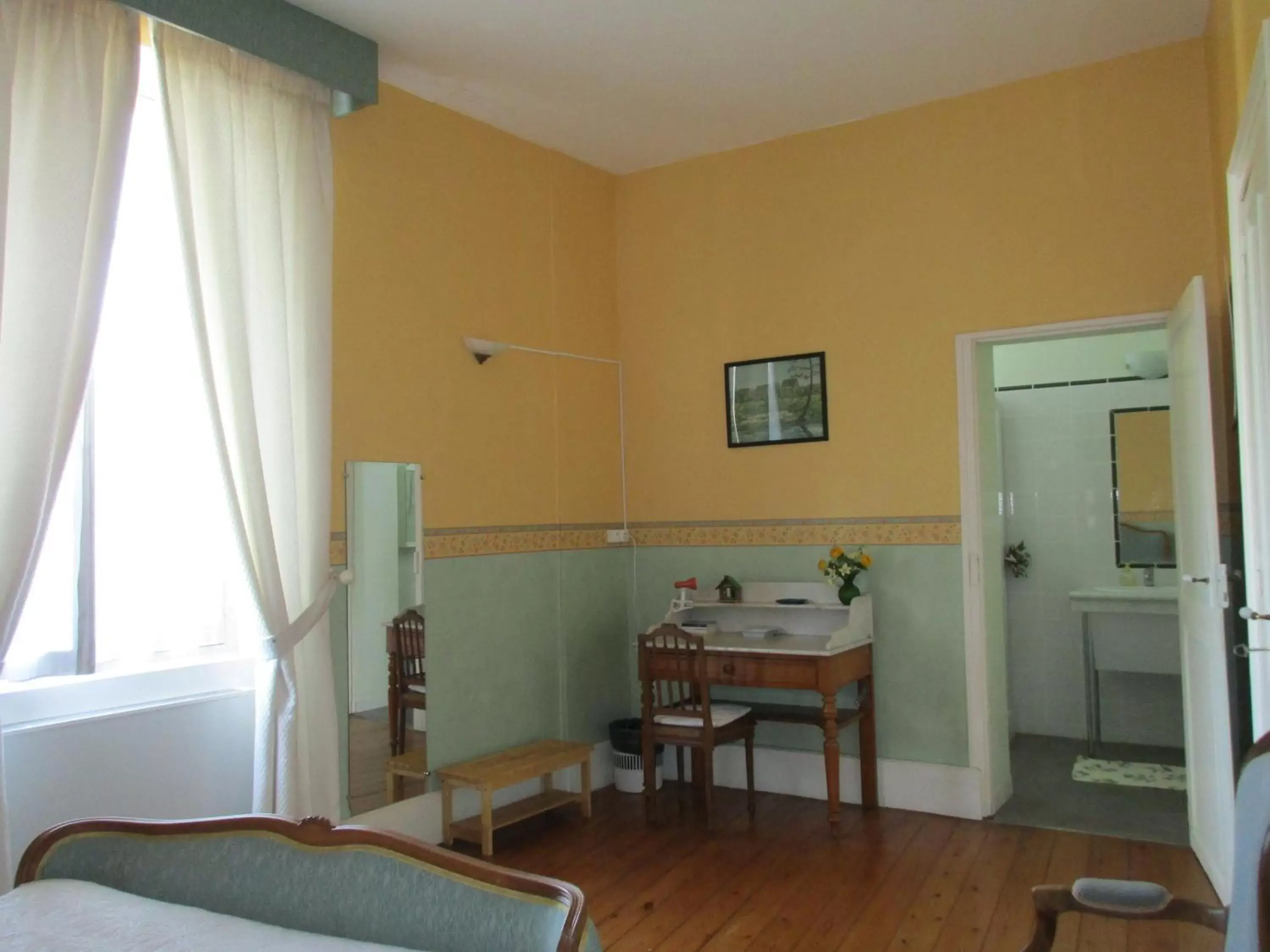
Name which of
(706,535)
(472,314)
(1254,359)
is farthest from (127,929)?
(706,535)

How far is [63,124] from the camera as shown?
2982 millimetres

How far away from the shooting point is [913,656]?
4.55 metres

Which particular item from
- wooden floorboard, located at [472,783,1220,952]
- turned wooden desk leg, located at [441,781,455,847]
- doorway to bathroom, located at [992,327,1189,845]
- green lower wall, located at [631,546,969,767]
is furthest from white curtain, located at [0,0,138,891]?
doorway to bathroom, located at [992,327,1189,845]

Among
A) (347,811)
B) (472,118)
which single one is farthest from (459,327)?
(347,811)

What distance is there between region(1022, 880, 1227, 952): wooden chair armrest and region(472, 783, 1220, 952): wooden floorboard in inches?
48.5

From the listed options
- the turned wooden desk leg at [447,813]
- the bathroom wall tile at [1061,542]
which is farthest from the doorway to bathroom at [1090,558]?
the turned wooden desk leg at [447,813]

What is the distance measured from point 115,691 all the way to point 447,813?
4.82ft

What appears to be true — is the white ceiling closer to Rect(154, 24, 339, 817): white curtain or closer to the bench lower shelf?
Rect(154, 24, 339, 817): white curtain

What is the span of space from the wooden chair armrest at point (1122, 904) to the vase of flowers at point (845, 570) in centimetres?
255

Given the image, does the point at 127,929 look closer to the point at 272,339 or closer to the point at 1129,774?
the point at 272,339

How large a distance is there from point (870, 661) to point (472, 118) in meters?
3.07

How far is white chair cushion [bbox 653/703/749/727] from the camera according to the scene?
4332 mm

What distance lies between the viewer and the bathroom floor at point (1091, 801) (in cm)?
412

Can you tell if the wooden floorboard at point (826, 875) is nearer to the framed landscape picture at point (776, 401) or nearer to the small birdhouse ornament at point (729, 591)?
the small birdhouse ornament at point (729, 591)
